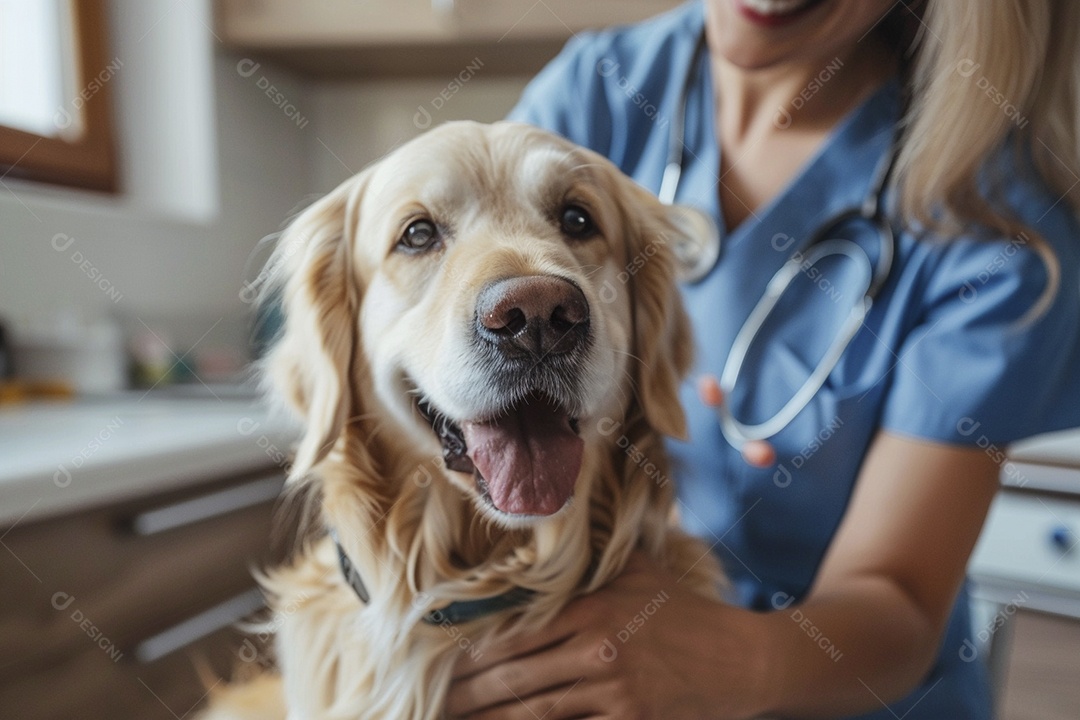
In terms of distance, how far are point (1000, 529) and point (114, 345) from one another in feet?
6.50

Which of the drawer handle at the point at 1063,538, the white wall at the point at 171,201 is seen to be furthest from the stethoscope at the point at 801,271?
the drawer handle at the point at 1063,538

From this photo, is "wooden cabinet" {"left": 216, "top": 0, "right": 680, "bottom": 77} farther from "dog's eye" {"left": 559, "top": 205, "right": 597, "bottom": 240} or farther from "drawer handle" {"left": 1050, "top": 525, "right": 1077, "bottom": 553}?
"drawer handle" {"left": 1050, "top": 525, "right": 1077, "bottom": 553}

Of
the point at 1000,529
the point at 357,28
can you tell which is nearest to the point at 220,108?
the point at 357,28

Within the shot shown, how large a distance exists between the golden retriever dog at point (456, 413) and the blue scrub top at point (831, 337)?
14 cm

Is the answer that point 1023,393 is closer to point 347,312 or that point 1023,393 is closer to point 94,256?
point 347,312

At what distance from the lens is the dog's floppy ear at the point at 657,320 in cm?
77

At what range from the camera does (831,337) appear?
34.9 inches

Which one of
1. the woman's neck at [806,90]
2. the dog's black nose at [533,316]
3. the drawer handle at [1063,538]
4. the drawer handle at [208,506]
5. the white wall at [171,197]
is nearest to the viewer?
the dog's black nose at [533,316]

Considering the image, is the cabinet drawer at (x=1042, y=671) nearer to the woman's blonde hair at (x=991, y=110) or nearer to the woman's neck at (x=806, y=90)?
the woman's blonde hair at (x=991, y=110)

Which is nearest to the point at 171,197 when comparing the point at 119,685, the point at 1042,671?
the point at 119,685

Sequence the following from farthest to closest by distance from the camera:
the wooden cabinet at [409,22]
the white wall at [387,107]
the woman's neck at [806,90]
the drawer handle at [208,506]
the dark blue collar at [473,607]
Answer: the white wall at [387,107], the wooden cabinet at [409,22], the drawer handle at [208,506], the woman's neck at [806,90], the dark blue collar at [473,607]

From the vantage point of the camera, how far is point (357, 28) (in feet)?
6.27

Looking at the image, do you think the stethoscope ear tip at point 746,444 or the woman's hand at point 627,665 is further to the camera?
the stethoscope ear tip at point 746,444

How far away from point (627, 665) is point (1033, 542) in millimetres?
1289
